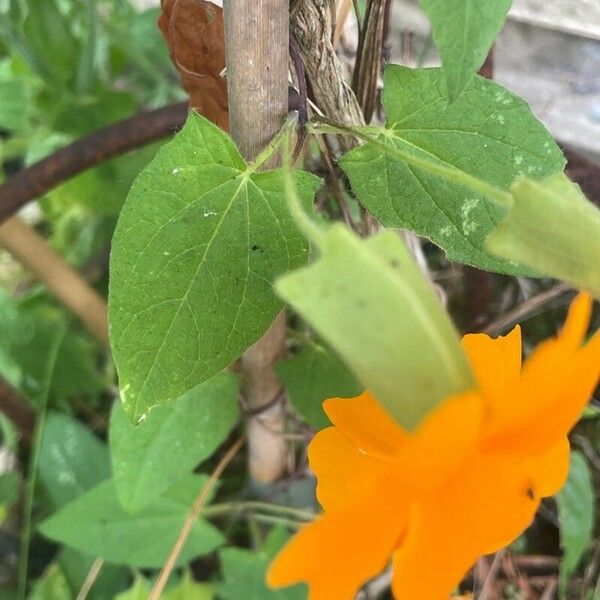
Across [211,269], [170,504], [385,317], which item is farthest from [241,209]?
[170,504]

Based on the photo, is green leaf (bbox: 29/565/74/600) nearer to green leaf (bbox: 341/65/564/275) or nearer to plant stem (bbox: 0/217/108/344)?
plant stem (bbox: 0/217/108/344)

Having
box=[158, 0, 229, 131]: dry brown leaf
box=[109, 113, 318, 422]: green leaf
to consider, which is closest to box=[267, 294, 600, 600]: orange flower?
box=[109, 113, 318, 422]: green leaf

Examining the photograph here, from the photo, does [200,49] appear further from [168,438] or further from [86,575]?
[86,575]

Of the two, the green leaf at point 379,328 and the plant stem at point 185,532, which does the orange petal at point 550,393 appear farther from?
the plant stem at point 185,532

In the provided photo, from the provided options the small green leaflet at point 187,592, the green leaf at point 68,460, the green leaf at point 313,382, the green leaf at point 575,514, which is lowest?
the green leaf at point 68,460

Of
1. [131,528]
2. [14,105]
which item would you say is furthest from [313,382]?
[14,105]

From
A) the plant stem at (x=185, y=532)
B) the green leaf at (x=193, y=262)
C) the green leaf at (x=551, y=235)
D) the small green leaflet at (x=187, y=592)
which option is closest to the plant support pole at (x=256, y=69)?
the green leaf at (x=193, y=262)

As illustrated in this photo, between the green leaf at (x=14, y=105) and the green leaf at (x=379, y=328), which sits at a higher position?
the green leaf at (x=379, y=328)

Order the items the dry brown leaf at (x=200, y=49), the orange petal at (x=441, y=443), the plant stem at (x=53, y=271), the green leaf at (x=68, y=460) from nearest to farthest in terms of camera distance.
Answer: the orange petal at (x=441, y=443)
the dry brown leaf at (x=200, y=49)
the plant stem at (x=53, y=271)
the green leaf at (x=68, y=460)
